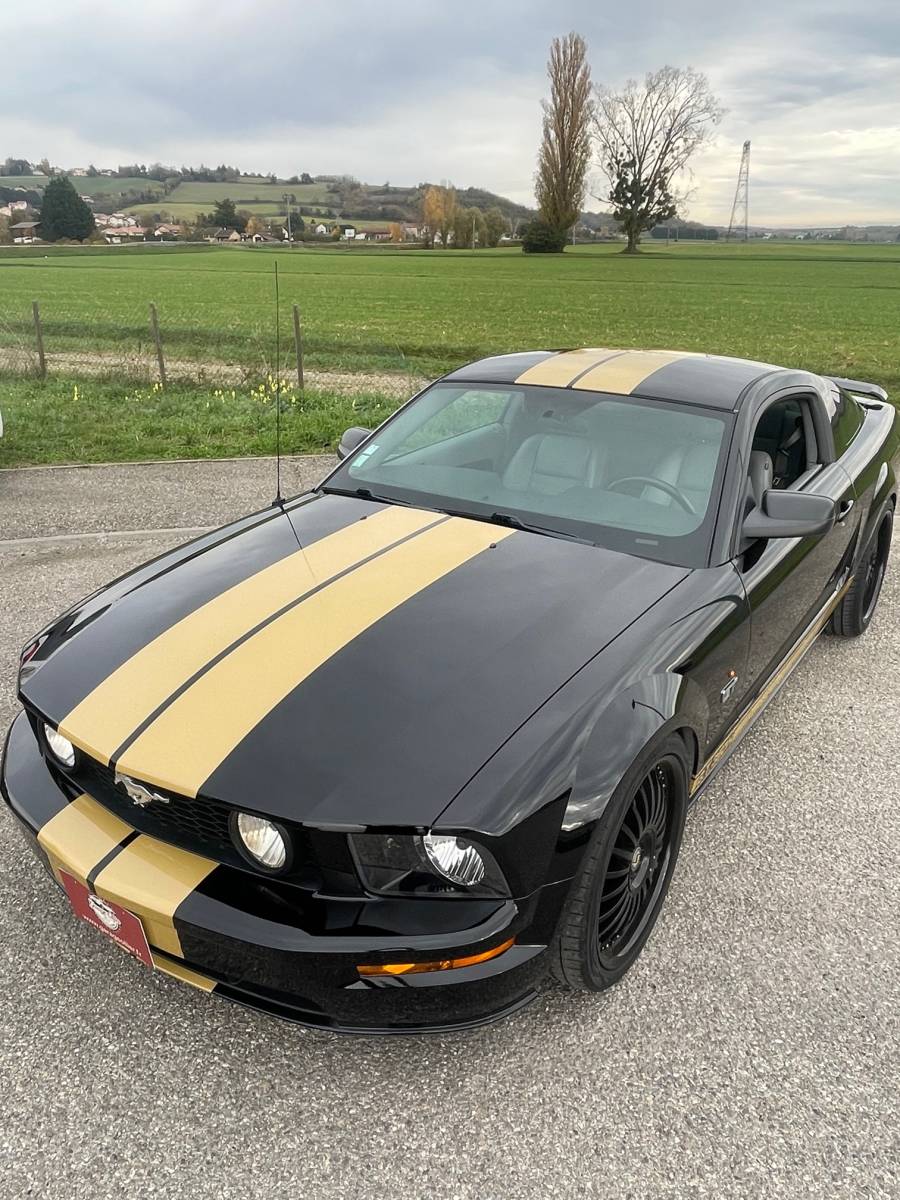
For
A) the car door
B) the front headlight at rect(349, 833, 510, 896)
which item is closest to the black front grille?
the front headlight at rect(349, 833, 510, 896)

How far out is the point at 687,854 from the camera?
260 cm

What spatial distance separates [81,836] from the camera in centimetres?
190

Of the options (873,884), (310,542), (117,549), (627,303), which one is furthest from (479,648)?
(627,303)

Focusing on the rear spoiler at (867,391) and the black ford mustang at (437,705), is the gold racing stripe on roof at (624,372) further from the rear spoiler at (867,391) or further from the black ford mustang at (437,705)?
the rear spoiler at (867,391)

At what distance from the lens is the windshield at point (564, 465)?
2590 millimetres

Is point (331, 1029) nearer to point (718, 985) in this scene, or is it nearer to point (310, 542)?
point (718, 985)

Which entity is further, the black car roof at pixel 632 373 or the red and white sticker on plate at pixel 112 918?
the black car roof at pixel 632 373

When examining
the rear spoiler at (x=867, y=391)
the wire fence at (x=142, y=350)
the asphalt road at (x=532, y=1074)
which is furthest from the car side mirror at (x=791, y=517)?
the wire fence at (x=142, y=350)

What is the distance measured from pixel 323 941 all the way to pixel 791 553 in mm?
1978

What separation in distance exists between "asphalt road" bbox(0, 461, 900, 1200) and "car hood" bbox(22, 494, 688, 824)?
0.65 m

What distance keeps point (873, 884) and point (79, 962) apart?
7.08 ft

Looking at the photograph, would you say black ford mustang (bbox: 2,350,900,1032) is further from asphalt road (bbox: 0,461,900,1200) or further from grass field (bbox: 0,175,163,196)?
grass field (bbox: 0,175,163,196)

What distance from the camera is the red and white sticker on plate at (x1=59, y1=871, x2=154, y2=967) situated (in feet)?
5.85

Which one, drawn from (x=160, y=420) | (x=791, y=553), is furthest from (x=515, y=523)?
(x=160, y=420)
